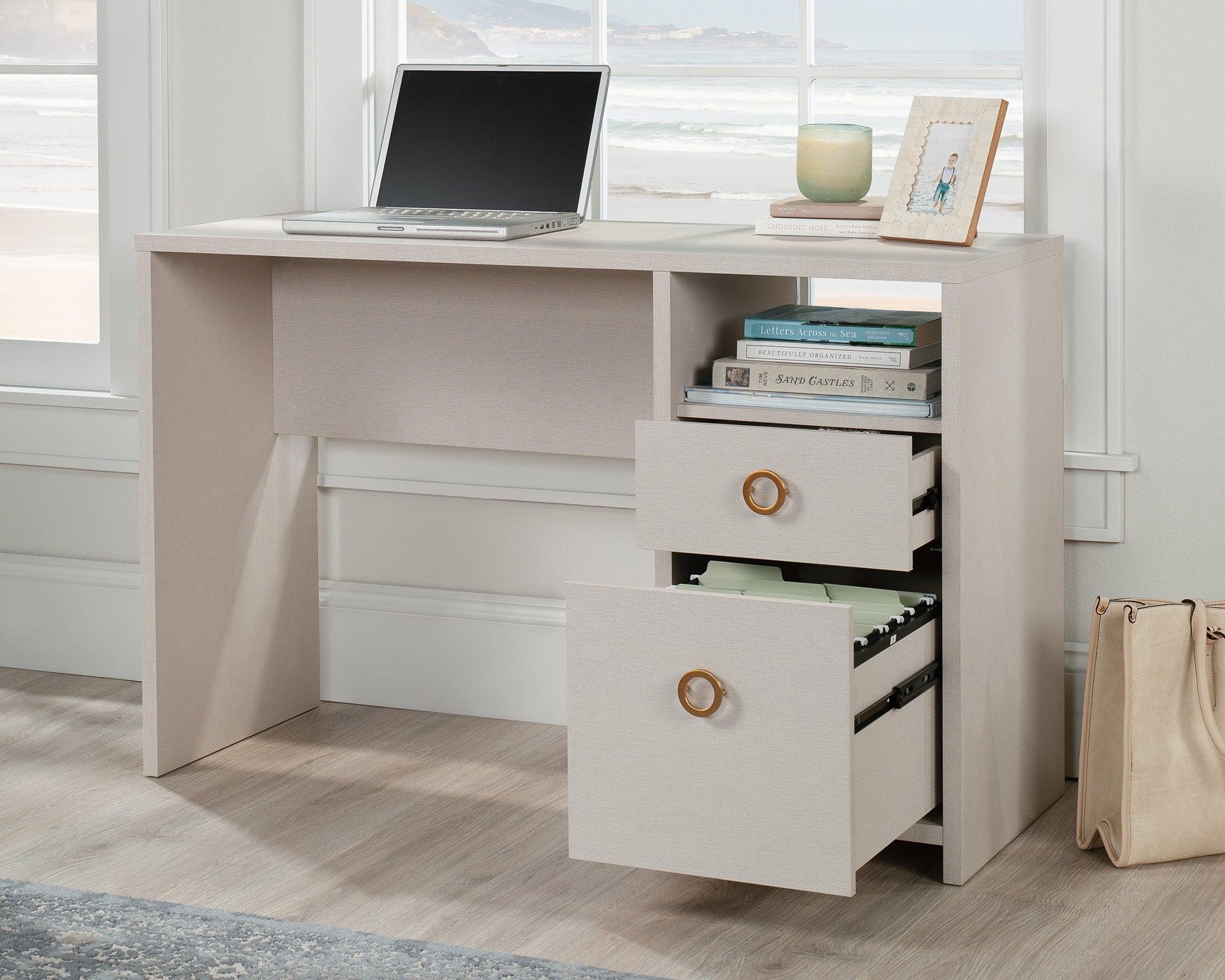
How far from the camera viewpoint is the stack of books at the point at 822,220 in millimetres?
2004

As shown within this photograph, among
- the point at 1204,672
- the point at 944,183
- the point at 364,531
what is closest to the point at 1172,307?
the point at 944,183

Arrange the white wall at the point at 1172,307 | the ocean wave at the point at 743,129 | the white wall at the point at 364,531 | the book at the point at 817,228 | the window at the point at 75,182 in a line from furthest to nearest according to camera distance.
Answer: the window at the point at 75,182 → the white wall at the point at 364,531 → the ocean wave at the point at 743,129 → the white wall at the point at 1172,307 → the book at the point at 817,228

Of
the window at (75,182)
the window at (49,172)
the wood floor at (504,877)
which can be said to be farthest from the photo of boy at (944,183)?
the window at (49,172)

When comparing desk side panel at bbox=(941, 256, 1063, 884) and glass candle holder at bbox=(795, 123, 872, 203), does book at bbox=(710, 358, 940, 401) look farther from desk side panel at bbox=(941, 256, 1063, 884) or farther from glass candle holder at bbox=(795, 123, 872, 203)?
glass candle holder at bbox=(795, 123, 872, 203)

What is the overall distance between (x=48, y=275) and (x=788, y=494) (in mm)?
1596

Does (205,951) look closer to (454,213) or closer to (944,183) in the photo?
(454,213)

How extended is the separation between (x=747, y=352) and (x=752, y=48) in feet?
2.12

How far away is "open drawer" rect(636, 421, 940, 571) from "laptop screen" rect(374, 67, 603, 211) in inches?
23.5

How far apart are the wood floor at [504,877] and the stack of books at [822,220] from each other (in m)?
0.77

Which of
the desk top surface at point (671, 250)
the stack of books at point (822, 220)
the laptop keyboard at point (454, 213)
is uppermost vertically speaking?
the laptop keyboard at point (454, 213)

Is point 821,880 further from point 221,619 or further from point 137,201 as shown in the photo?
point 137,201

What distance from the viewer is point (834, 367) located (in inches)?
72.6

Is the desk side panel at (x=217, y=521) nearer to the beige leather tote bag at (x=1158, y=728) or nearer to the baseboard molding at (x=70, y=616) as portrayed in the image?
the baseboard molding at (x=70, y=616)

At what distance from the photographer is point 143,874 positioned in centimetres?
193
